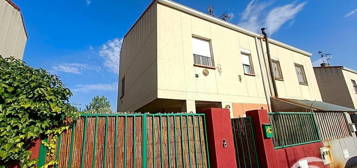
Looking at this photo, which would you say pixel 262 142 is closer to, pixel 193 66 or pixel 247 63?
pixel 193 66

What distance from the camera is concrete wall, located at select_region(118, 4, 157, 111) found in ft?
25.9

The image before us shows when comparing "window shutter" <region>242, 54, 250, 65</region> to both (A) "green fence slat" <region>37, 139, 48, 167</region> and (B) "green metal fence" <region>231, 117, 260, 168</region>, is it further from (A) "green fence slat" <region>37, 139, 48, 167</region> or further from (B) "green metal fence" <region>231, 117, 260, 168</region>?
(A) "green fence slat" <region>37, 139, 48, 167</region>

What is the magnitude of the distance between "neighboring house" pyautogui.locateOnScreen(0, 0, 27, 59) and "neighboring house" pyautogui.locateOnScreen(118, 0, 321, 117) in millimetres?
5351

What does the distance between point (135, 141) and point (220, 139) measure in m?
2.53

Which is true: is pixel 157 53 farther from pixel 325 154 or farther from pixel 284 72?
pixel 284 72

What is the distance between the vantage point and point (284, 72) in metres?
12.4

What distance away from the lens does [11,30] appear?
21.8 feet

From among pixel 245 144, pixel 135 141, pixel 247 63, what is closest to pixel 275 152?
pixel 245 144

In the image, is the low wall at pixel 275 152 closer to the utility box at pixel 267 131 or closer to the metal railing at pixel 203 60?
the utility box at pixel 267 131

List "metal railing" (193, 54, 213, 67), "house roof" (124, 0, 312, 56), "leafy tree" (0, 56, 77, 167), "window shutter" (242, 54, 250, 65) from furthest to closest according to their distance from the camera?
"window shutter" (242, 54, 250, 65) < "metal railing" (193, 54, 213, 67) < "house roof" (124, 0, 312, 56) < "leafy tree" (0, 56, 77, 167)

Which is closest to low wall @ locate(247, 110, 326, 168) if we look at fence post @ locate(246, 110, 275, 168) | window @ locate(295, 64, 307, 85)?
fence post @ locate(246, 110, 275, 168)

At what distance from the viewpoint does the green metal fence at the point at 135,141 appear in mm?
3771

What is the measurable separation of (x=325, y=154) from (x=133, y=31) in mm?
12347

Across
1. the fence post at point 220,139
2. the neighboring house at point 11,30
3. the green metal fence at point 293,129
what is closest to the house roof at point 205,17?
the neighboring house at point 11,30
